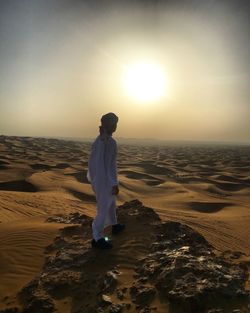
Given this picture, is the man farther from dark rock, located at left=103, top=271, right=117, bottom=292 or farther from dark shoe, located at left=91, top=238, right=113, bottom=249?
dark rock, located at left=103, top=271, right=117, bottom=292

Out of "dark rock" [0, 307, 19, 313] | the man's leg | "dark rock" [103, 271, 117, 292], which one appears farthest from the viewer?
the man's leg

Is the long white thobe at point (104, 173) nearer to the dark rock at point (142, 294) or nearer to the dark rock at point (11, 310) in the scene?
the dark rock at point (142, 294)

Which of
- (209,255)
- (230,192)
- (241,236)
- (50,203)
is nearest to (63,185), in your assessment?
(50,203)

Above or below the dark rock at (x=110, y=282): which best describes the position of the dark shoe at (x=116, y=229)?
above

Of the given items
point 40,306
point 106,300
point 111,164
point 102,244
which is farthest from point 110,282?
point 111,164

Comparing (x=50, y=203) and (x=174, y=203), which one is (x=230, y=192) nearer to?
(x=174, y=203)

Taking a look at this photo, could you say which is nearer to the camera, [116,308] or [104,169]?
[116,308]

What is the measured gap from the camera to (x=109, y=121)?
5520 millimetres

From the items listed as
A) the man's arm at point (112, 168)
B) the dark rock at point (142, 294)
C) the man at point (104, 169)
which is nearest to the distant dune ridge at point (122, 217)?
the dark rock at point (142, 294)

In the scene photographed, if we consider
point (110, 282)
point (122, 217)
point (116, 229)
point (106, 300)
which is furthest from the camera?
point (122, 217)

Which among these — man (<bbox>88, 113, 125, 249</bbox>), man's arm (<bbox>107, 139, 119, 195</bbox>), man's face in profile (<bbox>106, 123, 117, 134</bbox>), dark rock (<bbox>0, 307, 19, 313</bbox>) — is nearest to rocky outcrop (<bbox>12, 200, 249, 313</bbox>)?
dark rock (<bbox>0, 307, 19, 313</bbox>)

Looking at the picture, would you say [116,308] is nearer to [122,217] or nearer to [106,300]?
[106,300]

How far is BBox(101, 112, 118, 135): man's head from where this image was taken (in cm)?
551

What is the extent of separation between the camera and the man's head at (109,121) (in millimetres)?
5512
